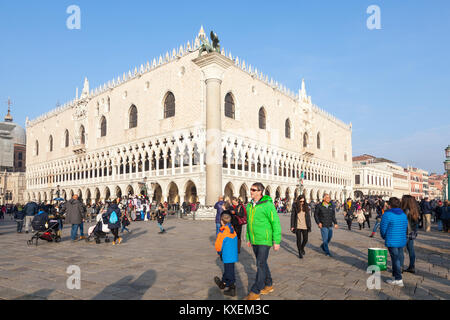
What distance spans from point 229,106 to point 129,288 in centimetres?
2828

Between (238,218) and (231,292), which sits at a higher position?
(238,218)

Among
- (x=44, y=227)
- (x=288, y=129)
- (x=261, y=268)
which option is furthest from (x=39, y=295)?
(x=288, y=129)

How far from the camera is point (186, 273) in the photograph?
5.87 m

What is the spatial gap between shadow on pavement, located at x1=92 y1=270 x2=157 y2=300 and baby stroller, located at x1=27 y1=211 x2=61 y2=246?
5731 millimetres

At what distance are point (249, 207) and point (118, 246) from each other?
624 centimetres

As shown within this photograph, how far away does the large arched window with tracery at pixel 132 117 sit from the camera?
36.3 metres

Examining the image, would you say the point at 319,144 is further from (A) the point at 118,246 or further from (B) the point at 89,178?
(A) the point at 118,246

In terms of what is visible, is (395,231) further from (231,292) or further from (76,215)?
(76,215)

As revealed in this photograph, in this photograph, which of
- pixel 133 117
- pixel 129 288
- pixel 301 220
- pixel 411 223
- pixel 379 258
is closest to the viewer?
pixel 129 288

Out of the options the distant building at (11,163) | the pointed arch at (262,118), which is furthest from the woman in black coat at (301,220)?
the distant building at (11,163)

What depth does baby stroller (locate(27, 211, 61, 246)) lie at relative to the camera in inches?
390

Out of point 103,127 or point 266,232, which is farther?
point 103,127

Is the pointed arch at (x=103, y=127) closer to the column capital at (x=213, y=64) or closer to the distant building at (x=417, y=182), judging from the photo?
the column capital at (x=213, y=64)

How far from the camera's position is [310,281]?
17.5 ft
